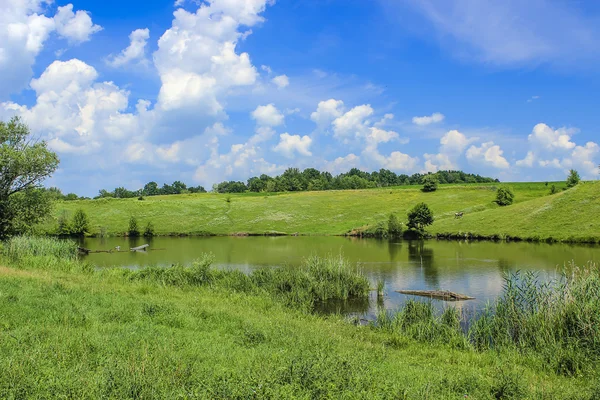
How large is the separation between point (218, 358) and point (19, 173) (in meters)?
35.9

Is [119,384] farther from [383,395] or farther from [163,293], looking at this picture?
[163,293]

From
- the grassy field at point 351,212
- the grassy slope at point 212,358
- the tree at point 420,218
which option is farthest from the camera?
the tree at point 420,218

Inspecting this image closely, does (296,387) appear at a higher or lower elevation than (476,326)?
higher

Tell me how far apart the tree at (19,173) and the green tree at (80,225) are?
1758 inches

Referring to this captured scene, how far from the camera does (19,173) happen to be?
3597cm

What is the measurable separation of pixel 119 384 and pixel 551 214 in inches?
2852

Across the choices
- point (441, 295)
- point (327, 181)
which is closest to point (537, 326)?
point (441, 295)

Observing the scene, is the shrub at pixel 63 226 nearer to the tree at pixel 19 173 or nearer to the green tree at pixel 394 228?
the tree at pixel 19 173

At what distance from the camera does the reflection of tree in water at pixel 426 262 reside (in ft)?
98.7

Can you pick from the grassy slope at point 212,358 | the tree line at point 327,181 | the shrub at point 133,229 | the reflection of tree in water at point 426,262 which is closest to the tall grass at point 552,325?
the grassy slope at point 212,358

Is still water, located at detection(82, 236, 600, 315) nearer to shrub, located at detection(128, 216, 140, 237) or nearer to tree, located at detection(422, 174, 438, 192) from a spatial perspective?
shrub, located at detection(128, 216, 140, 237)

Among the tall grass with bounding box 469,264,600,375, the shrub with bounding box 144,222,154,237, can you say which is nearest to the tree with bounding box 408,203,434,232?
the shrub with bounding box 144,222,154,237

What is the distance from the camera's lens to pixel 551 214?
213ft

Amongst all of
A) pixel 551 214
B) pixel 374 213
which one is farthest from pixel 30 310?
pixel 374 213
